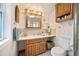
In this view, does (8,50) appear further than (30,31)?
No

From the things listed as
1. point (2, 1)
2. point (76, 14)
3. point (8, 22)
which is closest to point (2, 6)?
point (2, 1)

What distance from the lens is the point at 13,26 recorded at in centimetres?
172

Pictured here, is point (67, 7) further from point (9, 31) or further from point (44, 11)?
point (9, 31)

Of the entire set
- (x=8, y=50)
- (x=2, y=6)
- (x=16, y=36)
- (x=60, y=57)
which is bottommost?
(x=60, y=57)

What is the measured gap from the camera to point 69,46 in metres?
1.70

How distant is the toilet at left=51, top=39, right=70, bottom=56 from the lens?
65.3 inches

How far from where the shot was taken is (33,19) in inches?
69.4

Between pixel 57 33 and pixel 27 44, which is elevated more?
pixel 57 33

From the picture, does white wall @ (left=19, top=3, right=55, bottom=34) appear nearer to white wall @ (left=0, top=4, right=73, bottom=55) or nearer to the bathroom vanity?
white wall @ (left=0, top=4, right=73, bottom=55)

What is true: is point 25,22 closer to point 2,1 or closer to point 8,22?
point 8,22

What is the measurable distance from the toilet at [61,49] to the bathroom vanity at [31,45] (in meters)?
0.14

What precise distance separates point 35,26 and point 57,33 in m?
0.36

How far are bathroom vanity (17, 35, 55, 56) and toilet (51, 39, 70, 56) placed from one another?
0.14 meters

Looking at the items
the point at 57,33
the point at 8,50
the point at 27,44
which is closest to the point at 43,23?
the point at 57,33
